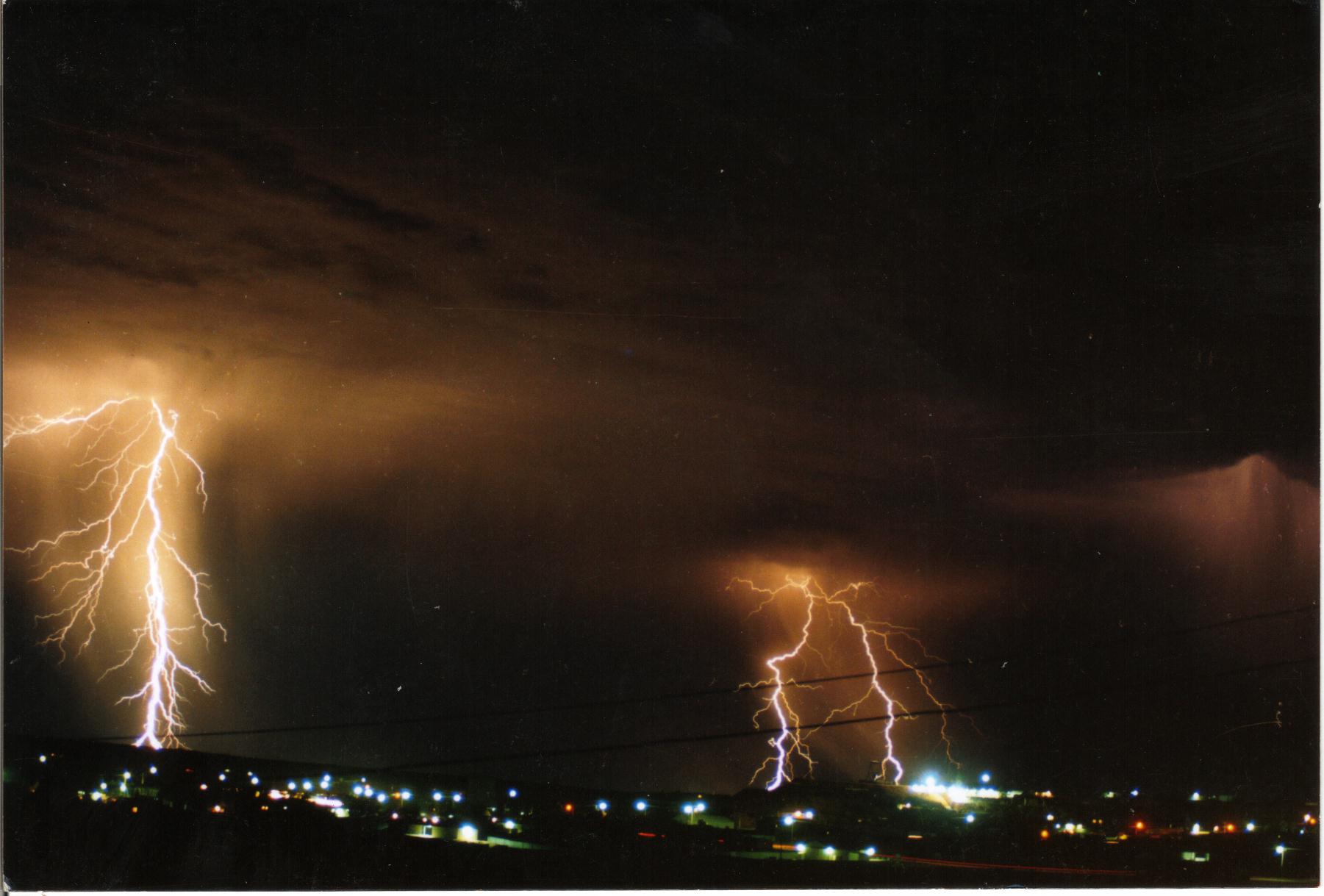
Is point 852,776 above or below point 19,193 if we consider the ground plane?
below

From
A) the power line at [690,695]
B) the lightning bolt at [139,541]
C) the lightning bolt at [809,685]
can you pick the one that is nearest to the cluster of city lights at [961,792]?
the lightning bolt at [809,685]

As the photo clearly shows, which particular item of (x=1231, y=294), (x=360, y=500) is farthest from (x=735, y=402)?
(x=1231, y=294)

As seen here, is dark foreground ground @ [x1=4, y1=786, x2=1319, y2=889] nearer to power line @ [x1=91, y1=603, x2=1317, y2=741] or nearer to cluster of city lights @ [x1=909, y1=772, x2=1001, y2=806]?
cluster of city lights @ [x1=909, y1=772, x2=1001, y2=806]

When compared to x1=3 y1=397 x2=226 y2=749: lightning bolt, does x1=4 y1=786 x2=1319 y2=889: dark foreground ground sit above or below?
below

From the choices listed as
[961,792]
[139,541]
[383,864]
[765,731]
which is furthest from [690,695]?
[139,541]

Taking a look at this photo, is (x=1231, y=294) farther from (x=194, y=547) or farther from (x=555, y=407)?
(x=194, y=547)

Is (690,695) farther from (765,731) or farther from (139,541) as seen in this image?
(139,541)

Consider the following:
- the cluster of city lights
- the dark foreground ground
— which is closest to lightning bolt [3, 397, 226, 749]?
the dark foreground ground
